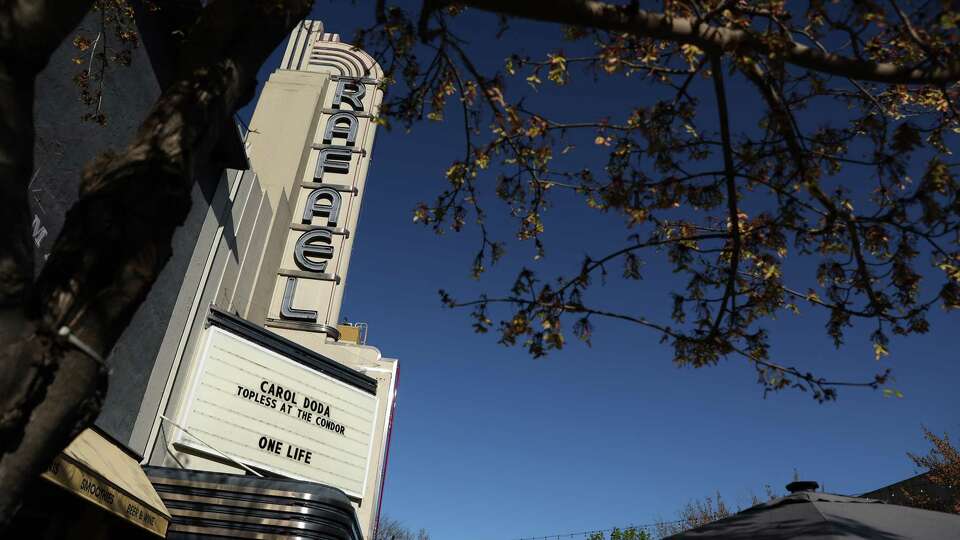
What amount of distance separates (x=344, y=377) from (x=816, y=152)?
13.4 meters

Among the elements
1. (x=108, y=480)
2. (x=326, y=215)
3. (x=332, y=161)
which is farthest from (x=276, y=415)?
(x=332, y=161)

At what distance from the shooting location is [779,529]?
5.22m

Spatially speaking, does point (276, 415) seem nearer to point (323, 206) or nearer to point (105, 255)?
point (323, 206)

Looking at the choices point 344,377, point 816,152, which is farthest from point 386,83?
point 344,377

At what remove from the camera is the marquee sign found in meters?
12.8

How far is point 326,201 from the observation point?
1956 cm

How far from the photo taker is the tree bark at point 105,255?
7.04ft

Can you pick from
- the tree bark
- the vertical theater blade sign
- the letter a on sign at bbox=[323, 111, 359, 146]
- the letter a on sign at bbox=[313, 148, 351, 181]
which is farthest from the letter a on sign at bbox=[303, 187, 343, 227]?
the tree bark

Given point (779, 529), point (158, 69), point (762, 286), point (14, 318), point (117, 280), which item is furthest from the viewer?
point (158, 69)

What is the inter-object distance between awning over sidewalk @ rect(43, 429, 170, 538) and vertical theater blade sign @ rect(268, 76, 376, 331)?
8699 mm

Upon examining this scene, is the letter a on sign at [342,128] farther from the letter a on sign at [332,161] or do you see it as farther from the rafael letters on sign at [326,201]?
the letter a on sign at [332,161]

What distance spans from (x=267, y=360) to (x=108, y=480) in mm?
7169

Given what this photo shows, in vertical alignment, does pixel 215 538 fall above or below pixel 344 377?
below

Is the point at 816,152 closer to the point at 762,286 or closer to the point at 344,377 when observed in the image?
the point at 762,286
